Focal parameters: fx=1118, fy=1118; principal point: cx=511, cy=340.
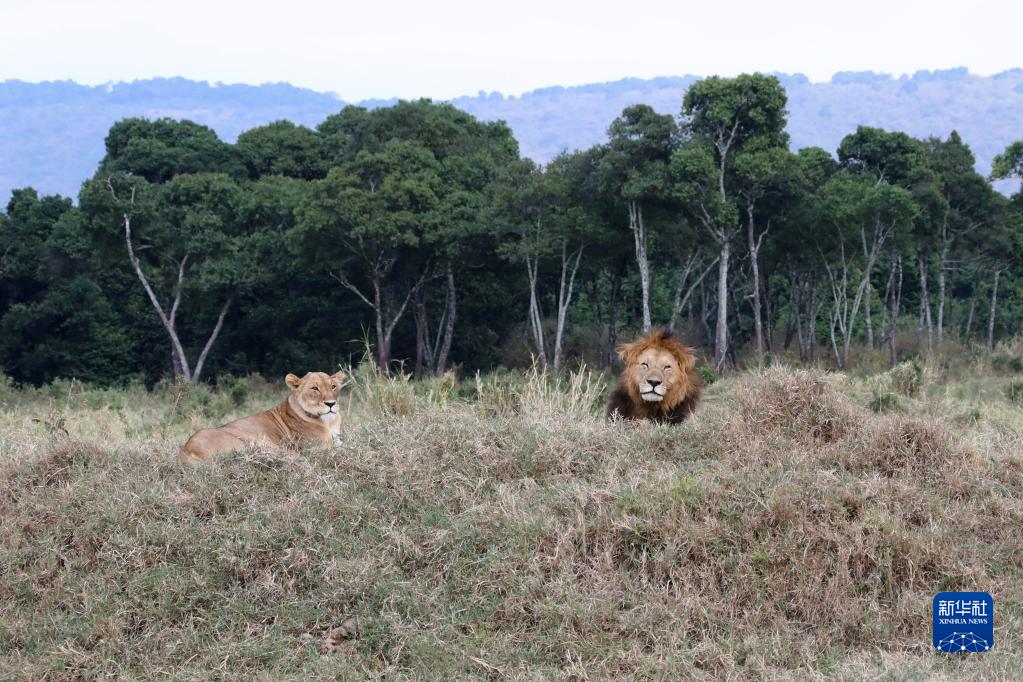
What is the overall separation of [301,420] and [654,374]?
241 centimetres

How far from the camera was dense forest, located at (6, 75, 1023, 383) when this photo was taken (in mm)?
27500

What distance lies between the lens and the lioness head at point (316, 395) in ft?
24.9

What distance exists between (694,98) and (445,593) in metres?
23.5

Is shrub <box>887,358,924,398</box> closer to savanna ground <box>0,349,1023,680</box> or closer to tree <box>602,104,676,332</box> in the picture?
savanna ground <box>0,349,1023,680</box>

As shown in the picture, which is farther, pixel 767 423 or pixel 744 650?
pixel 767 423

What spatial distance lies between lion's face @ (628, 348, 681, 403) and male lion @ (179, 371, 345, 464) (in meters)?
2.03

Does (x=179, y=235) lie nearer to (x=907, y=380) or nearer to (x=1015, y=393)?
(x=1015, y=393)

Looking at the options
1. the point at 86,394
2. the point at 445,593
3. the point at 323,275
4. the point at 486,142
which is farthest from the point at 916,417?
the point at 486,142

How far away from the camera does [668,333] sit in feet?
25.1

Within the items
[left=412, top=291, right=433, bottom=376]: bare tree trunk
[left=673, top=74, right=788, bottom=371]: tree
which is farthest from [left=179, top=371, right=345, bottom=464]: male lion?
[left=412, top=291, right=433, bottom=376]: bare tree trunk

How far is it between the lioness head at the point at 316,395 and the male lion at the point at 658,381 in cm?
192

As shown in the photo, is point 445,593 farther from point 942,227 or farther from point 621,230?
point 942,227

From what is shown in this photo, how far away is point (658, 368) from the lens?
748 centimetres

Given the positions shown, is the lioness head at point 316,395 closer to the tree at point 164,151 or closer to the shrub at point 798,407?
the shrub at point 798,407
